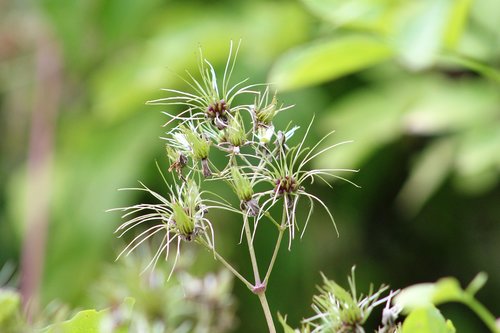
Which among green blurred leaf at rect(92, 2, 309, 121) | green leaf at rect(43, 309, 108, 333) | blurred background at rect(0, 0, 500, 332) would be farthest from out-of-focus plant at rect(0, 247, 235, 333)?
green blurred leaf at rect(92, 2, 309, 121)

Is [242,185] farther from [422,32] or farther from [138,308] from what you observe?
[422,32]

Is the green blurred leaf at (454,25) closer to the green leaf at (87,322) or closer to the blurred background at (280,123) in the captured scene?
the blurred background at (280,123)

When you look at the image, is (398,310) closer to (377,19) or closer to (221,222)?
(377,19)

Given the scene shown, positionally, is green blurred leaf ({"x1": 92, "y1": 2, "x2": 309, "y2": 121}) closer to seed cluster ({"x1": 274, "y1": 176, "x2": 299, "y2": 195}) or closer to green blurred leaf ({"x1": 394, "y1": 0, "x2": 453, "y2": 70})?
green blurred leaf ({"x1": 394, "y1": 0, "x2": 453, "y2": 70})

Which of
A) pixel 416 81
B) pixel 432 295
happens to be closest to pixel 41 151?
pixel 416 81

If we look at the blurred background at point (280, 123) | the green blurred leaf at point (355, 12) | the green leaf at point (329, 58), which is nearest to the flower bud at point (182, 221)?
the green leaf at point (329, 58)

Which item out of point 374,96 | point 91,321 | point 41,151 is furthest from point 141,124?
point 91,321
